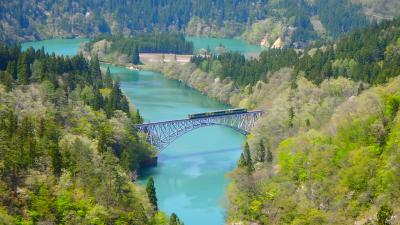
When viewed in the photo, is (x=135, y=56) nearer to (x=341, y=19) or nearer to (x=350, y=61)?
(x=350, y=61)

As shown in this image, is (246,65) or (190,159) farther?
(246,65)

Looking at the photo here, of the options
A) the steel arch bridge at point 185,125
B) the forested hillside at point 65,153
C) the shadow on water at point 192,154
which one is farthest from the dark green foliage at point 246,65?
the forested hillside at point 65,153

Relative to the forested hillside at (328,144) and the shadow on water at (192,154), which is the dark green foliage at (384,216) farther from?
the shadow on water at (192,154)

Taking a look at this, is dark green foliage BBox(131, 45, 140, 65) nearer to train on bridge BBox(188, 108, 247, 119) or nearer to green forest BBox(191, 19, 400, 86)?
green forest BBox(191, 19, 400, 86)

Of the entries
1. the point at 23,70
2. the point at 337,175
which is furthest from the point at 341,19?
the point at 337,175

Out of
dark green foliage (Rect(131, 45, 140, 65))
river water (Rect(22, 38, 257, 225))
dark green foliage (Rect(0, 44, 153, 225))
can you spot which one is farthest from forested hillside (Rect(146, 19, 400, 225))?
dark green foliage (Rect(131, 45, 140, 65))

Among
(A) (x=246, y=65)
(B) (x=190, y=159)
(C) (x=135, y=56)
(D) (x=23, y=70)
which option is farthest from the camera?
(C) (x=135, y=56)
